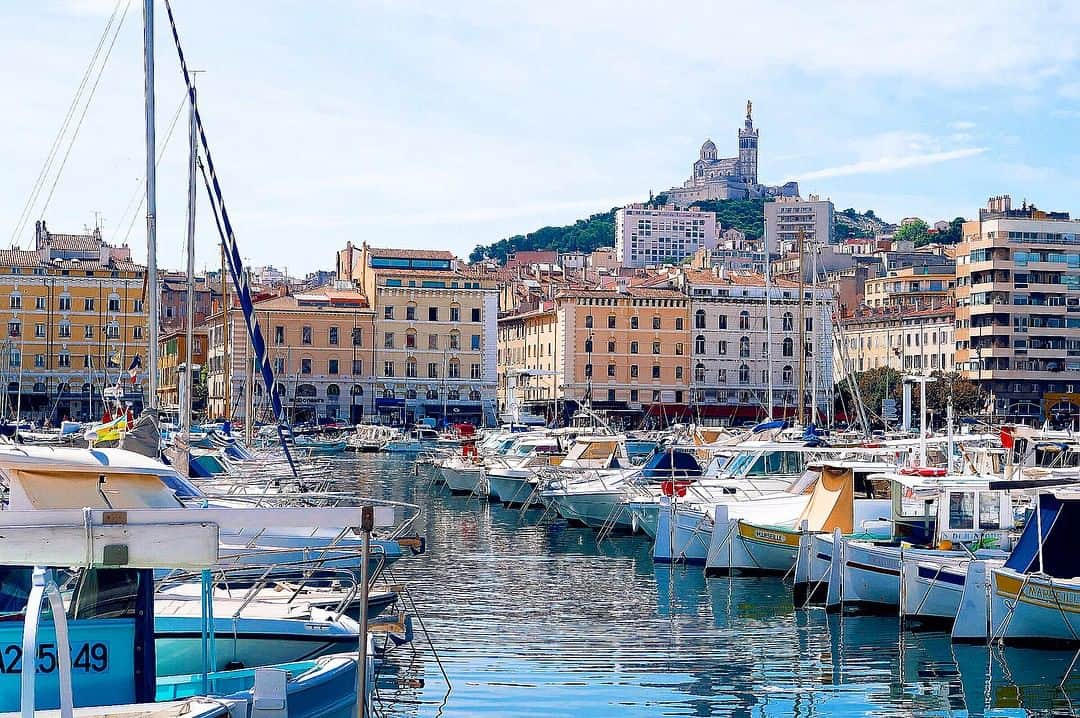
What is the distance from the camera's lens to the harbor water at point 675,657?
15.9 m

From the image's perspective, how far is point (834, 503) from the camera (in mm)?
24891

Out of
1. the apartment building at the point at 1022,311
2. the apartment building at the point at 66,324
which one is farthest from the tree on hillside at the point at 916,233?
the apartment building at the point at 66,324

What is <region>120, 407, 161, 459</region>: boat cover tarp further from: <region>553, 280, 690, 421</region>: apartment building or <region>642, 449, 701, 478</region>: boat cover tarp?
<region>553, 280, 690, 421</region>: apartment building

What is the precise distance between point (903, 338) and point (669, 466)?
248 ft

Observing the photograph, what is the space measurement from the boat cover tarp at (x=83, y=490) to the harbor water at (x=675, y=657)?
439 cm

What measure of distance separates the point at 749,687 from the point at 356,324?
8223 centimetres

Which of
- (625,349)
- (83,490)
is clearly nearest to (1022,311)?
(625,349)

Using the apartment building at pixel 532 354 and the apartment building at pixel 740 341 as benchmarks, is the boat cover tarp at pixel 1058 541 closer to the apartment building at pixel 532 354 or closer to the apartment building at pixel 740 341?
the apartment building at pixel 532 354

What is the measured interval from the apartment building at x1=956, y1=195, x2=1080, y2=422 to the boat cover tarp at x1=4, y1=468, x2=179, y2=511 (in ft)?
284

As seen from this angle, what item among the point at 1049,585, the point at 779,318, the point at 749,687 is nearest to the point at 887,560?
the point at 1049,585

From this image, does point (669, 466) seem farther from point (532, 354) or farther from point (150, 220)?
point (532, 354)

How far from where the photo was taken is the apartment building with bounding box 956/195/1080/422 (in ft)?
305

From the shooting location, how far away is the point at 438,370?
326 feet

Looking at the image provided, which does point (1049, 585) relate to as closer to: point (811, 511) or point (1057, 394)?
point (811, 511)
